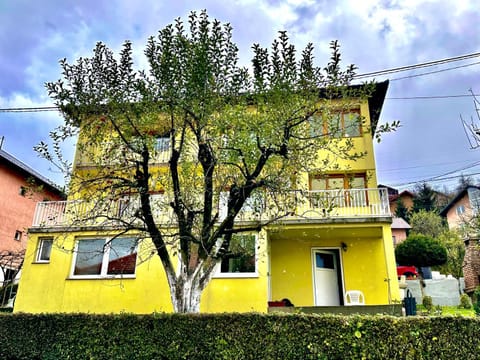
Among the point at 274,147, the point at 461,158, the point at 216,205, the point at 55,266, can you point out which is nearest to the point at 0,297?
the point at 55,266

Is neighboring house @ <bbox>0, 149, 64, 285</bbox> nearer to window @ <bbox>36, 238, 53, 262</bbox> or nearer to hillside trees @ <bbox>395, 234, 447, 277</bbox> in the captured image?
window @ <bbox>36, 238, 53, 262</bbox>

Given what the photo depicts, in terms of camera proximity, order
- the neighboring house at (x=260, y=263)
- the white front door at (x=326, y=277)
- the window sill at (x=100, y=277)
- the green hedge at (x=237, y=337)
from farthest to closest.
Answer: the white front door at (x=326, y=277) → the window sill at (x=100, y=277) → the neighboring house at (x=260, y=263) → the green hedge at (x=237, y=337)

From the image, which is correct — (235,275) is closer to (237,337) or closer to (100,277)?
(100,277)

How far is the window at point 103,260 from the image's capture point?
1255 centimetres

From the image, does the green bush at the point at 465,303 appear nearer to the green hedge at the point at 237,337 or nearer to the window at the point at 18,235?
the green hedge at the point at 237,337

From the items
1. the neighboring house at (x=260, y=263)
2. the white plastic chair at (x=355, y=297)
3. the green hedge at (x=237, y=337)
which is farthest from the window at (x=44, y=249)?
the white plastic chair at (x=355, y=297)

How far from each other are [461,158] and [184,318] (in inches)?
1085

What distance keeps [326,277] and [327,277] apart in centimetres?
4

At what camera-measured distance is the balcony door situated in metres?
13.2

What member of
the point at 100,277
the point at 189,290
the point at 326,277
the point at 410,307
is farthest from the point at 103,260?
the point at 410,307

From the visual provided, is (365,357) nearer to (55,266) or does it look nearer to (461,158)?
(55,266)

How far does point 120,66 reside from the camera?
26.1ft

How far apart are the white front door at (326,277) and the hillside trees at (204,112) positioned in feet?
19.6

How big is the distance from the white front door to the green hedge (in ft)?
23.1
